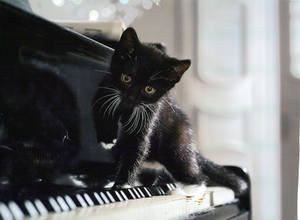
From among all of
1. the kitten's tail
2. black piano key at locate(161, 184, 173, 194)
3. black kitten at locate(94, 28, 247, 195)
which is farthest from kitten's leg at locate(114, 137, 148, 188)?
the kitten's tail

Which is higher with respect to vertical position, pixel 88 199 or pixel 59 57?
pixel 59 57

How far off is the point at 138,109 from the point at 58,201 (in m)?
0.41

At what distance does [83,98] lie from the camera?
719 millimetres

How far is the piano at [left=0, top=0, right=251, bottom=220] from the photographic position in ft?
1.65

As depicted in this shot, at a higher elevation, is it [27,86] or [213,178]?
[27,86]

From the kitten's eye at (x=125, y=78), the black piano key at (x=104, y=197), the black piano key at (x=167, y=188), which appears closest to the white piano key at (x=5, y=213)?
the black piano key at (x=104, y=197)

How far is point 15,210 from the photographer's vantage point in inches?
17.7

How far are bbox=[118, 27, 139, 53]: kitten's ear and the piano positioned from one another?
0.08 m

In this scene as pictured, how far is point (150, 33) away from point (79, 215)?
831 millimetres

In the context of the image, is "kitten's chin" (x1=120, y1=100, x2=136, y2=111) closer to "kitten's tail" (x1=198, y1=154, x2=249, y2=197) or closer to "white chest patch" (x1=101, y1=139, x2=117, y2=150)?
"white chest patch" (x1=101, y1=139, x2=117, y2=150)

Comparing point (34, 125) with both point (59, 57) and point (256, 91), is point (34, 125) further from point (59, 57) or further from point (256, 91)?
point (256, 91)

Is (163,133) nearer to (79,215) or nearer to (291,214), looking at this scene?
(79,215)

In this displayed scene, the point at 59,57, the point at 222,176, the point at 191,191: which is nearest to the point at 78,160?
the point at 59,57

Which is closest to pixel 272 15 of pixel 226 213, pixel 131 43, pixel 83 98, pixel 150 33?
pixel 150 33
